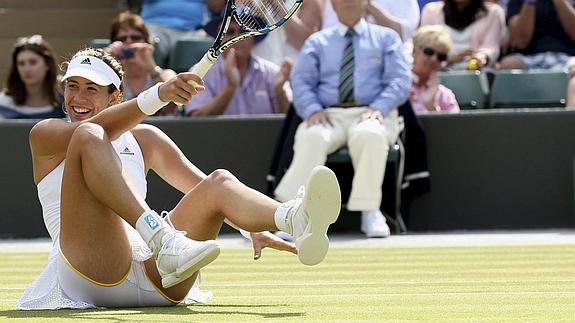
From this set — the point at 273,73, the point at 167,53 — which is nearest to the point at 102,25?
the point at 167,53

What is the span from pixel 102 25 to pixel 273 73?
9.31 ft

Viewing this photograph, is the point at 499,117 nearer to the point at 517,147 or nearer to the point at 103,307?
the point at 517,147

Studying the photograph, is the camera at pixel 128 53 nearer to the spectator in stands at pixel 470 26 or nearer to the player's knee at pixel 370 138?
the player's knee at pixel 370 138

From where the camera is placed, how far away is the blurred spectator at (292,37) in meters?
10.4

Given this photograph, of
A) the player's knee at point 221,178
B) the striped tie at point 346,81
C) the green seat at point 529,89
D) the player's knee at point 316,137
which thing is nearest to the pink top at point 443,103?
the green seat at point 529,89

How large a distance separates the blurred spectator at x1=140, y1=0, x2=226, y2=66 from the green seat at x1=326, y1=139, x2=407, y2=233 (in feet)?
7.39

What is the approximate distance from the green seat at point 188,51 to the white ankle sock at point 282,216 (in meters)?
5.97

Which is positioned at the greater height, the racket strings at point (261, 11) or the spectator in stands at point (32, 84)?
the racket strings at point (261, 11)

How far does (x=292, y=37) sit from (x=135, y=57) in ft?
4.81

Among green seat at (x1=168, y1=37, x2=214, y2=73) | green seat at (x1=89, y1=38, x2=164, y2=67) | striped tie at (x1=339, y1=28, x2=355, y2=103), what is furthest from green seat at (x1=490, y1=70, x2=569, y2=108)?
green seat at (x1=89, y1=38, x2=164, y2=67)

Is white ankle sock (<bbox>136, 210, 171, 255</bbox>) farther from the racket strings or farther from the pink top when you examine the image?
the pink top

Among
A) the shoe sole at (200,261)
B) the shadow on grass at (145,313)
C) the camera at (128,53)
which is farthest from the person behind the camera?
the camera at (128,53)

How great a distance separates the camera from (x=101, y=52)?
488 cm

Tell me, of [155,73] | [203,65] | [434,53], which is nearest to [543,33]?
[434,53]
